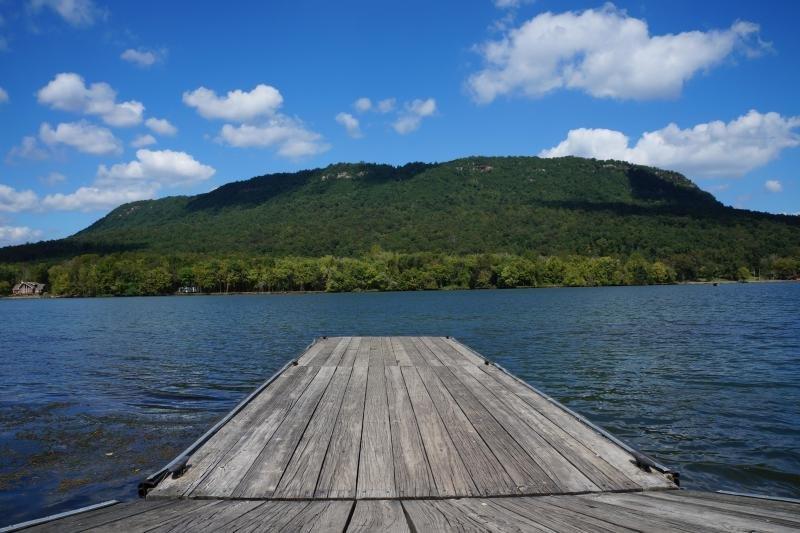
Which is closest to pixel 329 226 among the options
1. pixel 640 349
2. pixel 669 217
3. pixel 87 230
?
pixel 669 217

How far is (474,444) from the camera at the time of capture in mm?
5977

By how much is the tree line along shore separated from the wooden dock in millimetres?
110885

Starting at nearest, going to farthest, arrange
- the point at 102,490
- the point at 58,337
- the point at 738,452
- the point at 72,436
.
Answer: the point at 102,490
the point at 738,452
the point at 72,436
the point at 58,337

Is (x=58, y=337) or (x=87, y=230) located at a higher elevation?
(x=87, y=230)

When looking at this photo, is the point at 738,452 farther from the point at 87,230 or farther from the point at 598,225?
the point at 87,230

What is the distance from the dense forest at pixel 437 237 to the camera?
120m

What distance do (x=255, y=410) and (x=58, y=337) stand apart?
2913cm

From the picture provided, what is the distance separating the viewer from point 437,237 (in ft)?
463

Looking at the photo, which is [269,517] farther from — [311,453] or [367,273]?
[367,273]

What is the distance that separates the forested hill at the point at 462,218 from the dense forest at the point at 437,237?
1.70 ft

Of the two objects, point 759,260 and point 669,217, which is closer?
point 759,260

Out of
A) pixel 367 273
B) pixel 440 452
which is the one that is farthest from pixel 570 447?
pixel 367 273

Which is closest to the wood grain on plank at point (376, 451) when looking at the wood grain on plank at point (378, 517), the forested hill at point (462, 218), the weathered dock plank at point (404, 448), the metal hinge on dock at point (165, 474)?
the weathered dock plank at point (404, 448)

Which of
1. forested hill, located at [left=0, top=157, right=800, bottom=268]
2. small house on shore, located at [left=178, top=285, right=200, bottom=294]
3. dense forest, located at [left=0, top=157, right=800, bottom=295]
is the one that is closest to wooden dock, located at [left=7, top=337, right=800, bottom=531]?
dense forest, located at [left=0, top=157, right=800, bottom=295]
